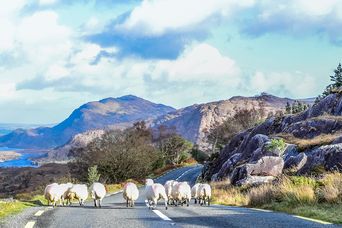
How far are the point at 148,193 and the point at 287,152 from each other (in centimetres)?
2203

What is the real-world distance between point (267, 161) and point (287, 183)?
509 inches

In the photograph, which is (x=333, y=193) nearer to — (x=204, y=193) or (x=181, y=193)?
(x=181, y=193)

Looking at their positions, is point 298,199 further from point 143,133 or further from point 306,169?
point 143,133

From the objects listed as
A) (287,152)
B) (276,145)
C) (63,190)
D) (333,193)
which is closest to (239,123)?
(287,152)

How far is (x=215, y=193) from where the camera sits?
34312 mm

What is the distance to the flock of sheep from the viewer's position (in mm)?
22016

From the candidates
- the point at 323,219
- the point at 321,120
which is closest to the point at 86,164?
the point at 321,120

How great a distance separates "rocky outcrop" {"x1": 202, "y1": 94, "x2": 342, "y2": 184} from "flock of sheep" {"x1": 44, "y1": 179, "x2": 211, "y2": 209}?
4.45 meters

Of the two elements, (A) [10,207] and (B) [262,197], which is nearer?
(A) [10,207]

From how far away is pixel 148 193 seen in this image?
72.4ft

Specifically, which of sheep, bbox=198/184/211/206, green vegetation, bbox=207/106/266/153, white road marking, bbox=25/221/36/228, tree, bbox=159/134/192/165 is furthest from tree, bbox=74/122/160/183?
white road marking, bbox=25/221/36/228

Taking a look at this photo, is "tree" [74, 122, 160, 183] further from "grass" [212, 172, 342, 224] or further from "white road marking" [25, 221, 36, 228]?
Answer: "white road marking" [25, 221, 36, 228]

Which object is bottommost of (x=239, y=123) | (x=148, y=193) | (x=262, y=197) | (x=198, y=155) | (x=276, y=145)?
(x=262, y=197)

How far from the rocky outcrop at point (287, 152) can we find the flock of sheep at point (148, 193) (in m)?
4.45
